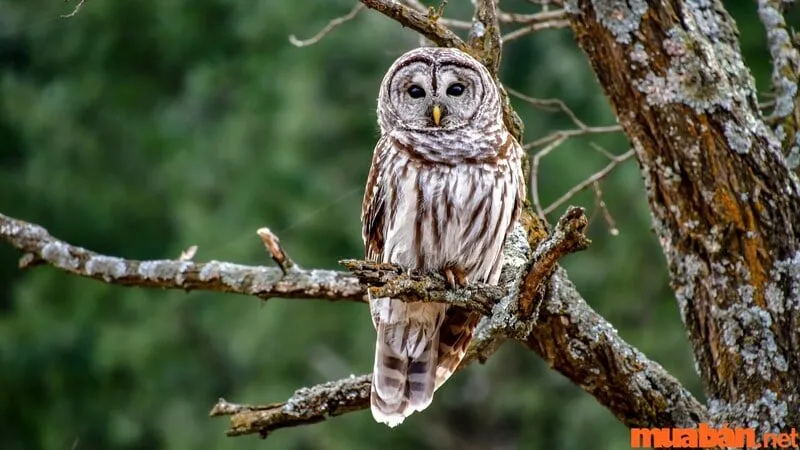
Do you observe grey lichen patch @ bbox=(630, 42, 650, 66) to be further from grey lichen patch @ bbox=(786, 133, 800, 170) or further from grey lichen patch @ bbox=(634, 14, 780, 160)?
grey lichen patch @ bbox=(786, 133, 800, 170)

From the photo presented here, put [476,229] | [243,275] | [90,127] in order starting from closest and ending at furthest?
[476,229] → [243,275] → [90,127]

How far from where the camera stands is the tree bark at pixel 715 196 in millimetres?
4285

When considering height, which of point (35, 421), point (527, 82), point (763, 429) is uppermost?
point (527, 82)

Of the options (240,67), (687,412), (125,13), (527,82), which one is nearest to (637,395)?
(687,412)

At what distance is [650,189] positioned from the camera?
4.50 m

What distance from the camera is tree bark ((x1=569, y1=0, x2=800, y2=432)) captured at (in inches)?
169

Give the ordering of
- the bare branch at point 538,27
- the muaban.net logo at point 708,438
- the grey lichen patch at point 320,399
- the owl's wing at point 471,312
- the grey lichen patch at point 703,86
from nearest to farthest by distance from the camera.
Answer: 1. the muaban.net logo at point 708,438
2. the grey lichen patch at point 703,86
3. the grey lichen patch at point 320,399
4. the owl's wing at point 471,312
5. the bare branch at point 538,27

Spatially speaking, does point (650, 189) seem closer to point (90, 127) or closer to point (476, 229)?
point (476, 229)

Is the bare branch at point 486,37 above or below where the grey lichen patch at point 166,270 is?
above

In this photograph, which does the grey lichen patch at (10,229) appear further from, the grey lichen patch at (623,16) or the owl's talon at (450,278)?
the grey lichen patch at (623,16)

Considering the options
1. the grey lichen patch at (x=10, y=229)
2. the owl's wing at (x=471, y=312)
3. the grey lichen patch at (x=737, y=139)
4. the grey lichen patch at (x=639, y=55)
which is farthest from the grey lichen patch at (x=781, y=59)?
the grey lichen patch at (x=10, y=229)

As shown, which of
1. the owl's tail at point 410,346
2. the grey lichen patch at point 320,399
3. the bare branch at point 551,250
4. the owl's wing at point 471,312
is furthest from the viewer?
the owl's tail at point 410,346

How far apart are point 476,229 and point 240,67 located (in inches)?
405

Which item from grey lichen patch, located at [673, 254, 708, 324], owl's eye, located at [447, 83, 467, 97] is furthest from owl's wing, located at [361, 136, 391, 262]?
grey lichen patch, located at [673, 254, 708, 324]
